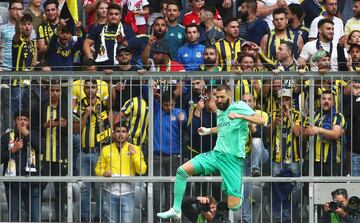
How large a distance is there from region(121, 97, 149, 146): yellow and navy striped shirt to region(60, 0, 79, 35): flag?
3.36 meters

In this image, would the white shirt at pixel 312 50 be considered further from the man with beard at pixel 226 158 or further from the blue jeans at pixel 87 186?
the blue jeans at pixel 87 186

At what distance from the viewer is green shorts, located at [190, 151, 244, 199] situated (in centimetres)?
2000

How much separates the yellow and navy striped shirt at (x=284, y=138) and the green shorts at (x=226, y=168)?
138cm

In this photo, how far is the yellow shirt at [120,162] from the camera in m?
21.4

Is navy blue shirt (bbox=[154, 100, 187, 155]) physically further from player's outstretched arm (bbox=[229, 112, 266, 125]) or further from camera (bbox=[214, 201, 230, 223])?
player's outstretched arm (bbox=[229, 112, 266, 125])

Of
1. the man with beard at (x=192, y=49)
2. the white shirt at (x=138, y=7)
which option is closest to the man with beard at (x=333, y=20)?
the man with beard at (x=192, y=49)

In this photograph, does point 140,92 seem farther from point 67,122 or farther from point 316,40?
point 316,40

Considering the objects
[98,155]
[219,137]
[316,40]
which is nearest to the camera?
[219,137]

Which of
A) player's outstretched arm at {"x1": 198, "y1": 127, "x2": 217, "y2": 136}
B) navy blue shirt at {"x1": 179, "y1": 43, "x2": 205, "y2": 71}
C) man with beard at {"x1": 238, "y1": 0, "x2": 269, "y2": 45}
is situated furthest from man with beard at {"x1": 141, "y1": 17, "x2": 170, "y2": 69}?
player's outstretched arm at {"x1": 198, "y1": 127, "x2": 217, "y2": 136}

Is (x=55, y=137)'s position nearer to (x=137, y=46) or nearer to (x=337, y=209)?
(x=137, y=46)

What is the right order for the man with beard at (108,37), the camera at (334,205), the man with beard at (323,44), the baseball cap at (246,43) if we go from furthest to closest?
1. the man with beard at (108,37)
2. the man with beard at (323,44)
3. the baseball cap at (246,43)
4. the camera at (334,205)

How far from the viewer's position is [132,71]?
843 inches

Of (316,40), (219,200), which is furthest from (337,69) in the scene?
(219,200)

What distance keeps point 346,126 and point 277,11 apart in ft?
10.2
